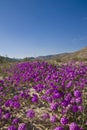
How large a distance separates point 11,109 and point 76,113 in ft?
6.42

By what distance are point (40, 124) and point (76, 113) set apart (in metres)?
0.84

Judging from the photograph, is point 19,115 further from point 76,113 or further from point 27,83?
point 27,83

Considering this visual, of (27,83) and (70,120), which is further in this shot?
(27,83)

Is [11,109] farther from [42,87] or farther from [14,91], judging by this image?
[14,91]

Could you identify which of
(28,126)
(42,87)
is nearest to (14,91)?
(42,87)

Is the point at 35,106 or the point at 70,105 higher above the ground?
the point at 70,105

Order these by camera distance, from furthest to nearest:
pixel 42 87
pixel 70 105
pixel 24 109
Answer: pixel 42 87 < pixel 24 109 < pixel 70 105

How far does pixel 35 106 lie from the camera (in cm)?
577

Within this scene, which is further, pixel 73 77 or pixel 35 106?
pixel 73 77

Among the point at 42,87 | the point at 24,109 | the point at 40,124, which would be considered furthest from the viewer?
the point at 42,87

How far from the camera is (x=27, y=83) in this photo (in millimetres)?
8727

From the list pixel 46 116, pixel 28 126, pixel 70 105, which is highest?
pixel 70 105

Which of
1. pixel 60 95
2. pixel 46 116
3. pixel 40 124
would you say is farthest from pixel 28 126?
pixel 60 95

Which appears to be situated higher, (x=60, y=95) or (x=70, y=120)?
(x=60, y=95)
